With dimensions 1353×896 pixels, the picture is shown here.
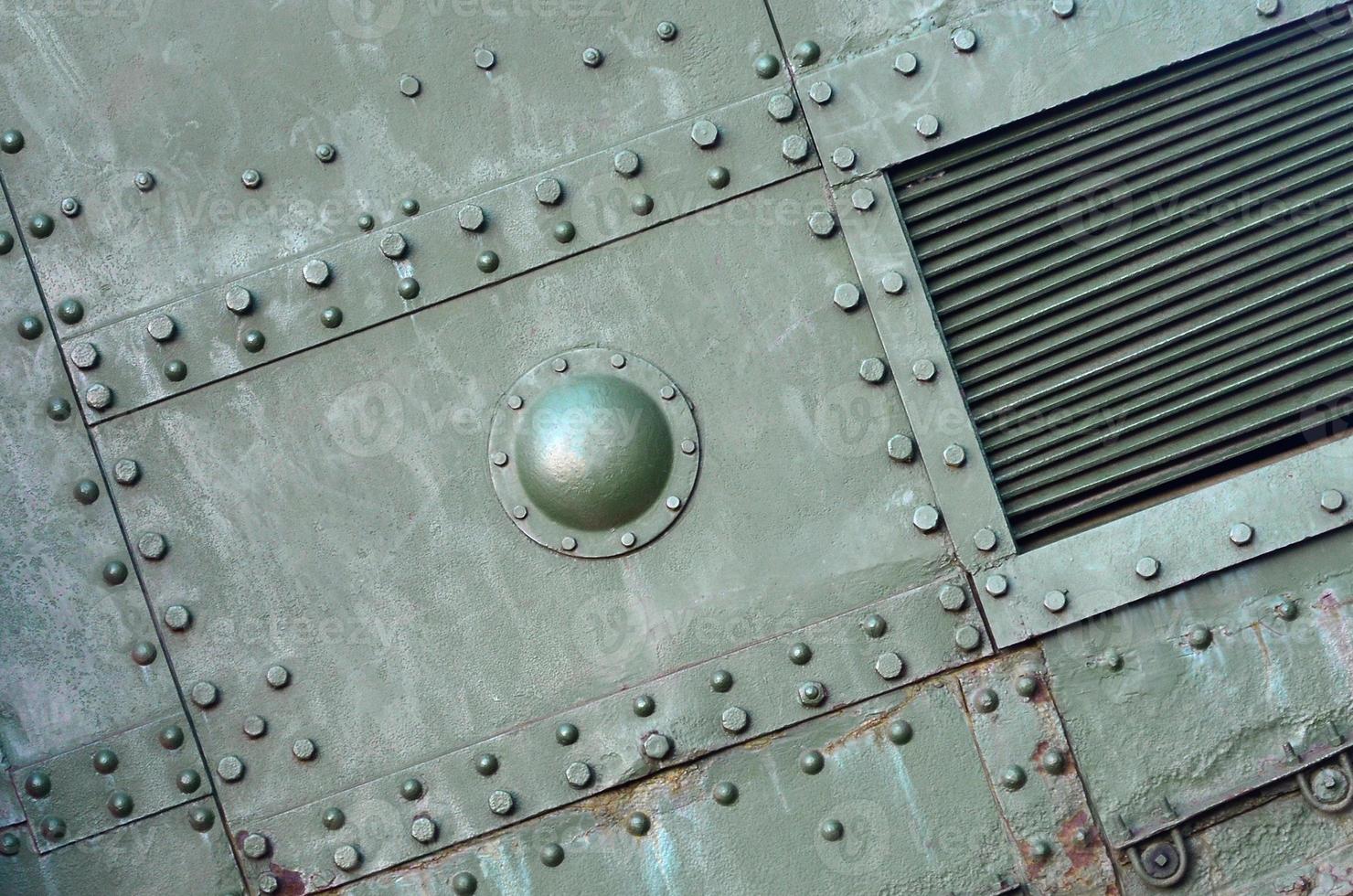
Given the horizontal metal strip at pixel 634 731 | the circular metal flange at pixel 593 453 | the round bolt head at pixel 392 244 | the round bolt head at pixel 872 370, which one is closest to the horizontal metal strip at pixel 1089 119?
the round bolt head at pixel 872 370

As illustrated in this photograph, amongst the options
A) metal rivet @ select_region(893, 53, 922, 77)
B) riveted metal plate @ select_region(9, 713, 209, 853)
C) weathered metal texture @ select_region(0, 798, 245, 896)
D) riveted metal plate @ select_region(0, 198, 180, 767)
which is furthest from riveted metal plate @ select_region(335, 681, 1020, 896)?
metal rivet @ select_region(893, 53, 922, 77)

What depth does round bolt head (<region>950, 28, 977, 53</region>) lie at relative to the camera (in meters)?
3.07

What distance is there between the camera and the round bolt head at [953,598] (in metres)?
2.97

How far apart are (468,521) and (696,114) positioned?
3.40 ft

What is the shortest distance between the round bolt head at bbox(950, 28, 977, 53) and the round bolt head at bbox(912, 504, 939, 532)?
3.35 feet

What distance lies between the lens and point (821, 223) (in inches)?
Answer: 120

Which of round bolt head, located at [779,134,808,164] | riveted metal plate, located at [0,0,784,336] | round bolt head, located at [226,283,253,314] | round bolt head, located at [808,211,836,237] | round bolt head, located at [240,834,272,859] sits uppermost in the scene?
riveted metal plate, located at [0,0,784,336]

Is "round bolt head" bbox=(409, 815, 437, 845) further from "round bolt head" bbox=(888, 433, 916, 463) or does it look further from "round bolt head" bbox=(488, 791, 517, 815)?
"round bolt head" bbox=(888, 433, 916, 463)

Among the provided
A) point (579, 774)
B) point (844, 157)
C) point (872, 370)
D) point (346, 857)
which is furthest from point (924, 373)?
point (346, 857)

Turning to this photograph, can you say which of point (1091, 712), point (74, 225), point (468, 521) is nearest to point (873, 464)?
point (1091, 712)

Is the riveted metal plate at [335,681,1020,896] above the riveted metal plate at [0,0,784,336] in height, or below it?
below

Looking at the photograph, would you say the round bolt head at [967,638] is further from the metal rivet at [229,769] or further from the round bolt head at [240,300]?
the round bolt head at [240,300]

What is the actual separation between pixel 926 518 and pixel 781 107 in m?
0.96

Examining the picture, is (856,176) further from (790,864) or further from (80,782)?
(80,782)
